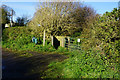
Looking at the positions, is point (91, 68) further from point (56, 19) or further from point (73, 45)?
point (56, 19)

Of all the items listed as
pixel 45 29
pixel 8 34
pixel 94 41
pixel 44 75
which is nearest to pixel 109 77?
pixel 94 41

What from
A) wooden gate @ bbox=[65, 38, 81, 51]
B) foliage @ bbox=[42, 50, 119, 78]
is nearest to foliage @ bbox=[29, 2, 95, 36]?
wooden gate @ bbox=[65, 38, 81, 51]

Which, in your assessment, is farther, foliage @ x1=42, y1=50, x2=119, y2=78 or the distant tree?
the distant tree

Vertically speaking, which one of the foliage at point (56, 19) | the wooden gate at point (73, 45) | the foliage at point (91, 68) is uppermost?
the foliage at point (56, 19)

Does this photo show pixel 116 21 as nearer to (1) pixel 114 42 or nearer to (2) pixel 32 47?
(1) pixel 114 42

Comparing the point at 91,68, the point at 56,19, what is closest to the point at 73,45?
the point at 56,19

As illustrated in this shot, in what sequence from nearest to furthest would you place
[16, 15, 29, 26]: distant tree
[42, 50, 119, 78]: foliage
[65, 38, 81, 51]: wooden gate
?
[42, 50, 119, 78]: foliage, [65, 38, 81, 51]: wooden gate, [16, 15, 29, 26]: distant tree

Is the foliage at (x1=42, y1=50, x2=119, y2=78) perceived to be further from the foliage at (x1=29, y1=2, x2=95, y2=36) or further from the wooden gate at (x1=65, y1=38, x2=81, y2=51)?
the foliage at (x1=29, y1=2, x2=95, y2=36)

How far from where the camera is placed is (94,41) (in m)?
5.55

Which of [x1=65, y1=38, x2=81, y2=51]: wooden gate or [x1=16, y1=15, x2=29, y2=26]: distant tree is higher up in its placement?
[x1=16, y1=15, x2=29, y2=26]: distant tree

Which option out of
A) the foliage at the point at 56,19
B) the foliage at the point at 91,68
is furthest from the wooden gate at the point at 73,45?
the foliage at the point at 91,68

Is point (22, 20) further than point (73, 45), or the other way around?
point (22, 20)

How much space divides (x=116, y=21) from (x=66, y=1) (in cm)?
1047

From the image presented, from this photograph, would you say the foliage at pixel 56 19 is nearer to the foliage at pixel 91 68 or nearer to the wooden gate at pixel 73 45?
the wooden gate at pixel 73 45
